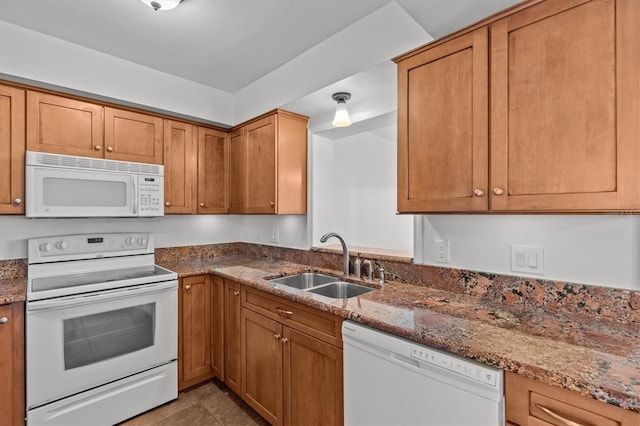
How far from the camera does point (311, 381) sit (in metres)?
1.65

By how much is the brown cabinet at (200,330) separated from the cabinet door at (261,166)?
70cm

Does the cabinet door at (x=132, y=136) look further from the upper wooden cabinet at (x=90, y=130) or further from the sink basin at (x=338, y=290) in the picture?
the sink basin at (x=338, y=290)

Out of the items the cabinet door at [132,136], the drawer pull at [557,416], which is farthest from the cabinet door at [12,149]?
the drawer pull at [557,416]

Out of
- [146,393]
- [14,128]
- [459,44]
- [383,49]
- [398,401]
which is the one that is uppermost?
[383,49]

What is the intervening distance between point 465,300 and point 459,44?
3.96 ft

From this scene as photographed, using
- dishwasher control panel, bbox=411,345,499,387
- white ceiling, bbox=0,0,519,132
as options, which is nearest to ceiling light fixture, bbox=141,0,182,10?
white ceiling, bbox=0,0,519,132

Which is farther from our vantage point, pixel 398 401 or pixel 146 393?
pixel 146 393

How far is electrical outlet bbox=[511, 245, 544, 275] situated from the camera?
145 cm

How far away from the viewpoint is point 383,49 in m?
1.73

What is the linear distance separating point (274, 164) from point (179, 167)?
2.90ft

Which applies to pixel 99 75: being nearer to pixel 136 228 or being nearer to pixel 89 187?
pixel 89 187

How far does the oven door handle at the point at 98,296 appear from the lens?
1775 millimetres

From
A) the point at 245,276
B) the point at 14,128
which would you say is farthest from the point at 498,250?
the point at 14,128

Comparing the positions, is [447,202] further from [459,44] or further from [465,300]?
[459,44]
